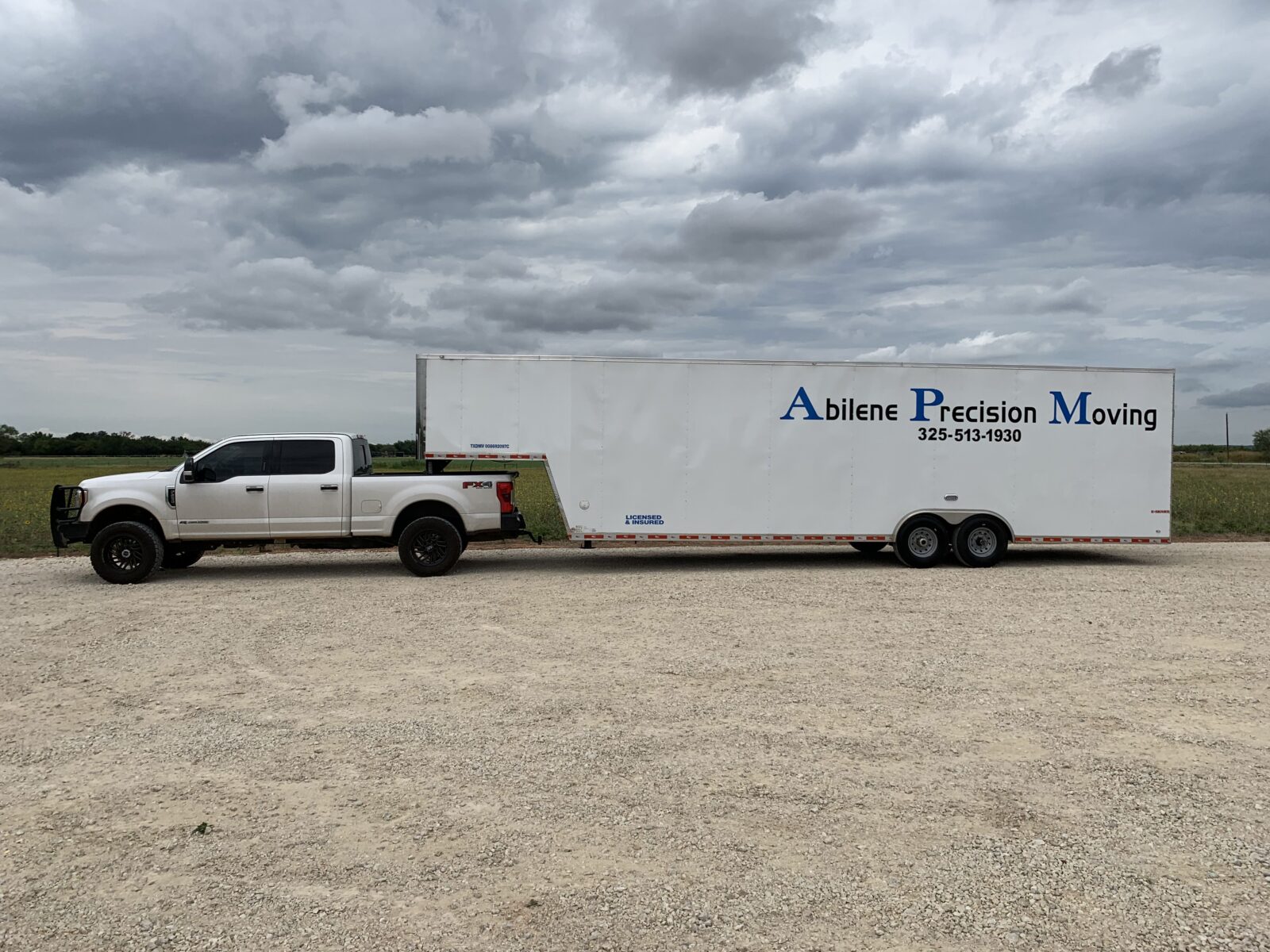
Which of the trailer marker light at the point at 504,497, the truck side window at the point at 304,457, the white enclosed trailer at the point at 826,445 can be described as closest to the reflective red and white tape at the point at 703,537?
the white enclosed trailer at the point at 826,445

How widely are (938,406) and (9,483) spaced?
44795 mm

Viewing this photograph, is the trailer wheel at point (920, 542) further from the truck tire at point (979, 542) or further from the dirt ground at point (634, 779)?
the dirt ground at point (634, 779)

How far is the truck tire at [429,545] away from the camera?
12914 mm

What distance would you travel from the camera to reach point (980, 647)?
8.58m

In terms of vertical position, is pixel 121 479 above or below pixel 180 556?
above

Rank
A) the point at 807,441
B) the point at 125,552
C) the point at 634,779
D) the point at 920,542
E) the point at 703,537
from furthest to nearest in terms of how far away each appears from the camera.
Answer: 1. the point at 920,542
2. the point at 807,441
3. the point at 703,537
4. the point at 125,552
5. the point at 634,779

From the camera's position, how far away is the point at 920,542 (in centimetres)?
1420

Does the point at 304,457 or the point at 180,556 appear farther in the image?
the point at 180,556

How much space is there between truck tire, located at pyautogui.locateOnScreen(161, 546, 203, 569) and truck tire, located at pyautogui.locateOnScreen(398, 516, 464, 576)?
3.18 metres

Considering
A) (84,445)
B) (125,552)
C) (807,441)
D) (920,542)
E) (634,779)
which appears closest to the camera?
(634,779)

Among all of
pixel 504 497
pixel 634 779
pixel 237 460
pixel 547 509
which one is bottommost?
pixel 634 779

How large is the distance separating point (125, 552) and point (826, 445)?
10068mm

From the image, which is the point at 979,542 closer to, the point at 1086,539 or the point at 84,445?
the point at 1086,539

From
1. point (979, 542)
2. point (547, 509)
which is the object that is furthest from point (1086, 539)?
point (547, 509)
